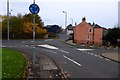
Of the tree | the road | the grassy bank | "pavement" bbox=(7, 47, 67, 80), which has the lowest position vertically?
the road

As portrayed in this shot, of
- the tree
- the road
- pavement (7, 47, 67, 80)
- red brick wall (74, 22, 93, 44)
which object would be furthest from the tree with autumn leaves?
pavement (7, 47, 67, 80)

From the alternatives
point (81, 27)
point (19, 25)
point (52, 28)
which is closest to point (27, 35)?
point (19, 25)

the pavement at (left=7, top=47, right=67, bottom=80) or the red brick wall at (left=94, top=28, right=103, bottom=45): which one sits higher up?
the red brick wall at (left=94, top=28, right=103, bottom=45)

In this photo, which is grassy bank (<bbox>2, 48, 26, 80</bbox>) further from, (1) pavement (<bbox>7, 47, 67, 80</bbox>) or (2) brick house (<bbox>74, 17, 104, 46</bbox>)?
(2) brick house (<bbox>74, 17, 104, 46</bbox>)

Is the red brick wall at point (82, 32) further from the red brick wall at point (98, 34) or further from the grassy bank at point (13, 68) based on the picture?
the grassy bank at point (13, 68)

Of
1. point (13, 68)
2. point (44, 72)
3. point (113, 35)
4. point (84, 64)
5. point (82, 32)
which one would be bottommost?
point (84, 64)

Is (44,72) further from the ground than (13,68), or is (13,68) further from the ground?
(13,68)

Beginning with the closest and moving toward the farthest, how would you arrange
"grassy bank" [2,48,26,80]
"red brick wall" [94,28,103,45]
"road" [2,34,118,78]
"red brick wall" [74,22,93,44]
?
1. "grassy bank" [2,48,26,80]
2. "road" [2,34,118,78]
3. "red brick wall" [74,22,93,44]
4. "red brick wall" [94,28,103,45]

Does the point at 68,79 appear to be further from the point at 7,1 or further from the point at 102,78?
the point at 7,1

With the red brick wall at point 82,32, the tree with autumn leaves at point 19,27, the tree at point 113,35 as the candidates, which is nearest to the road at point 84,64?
the tree at point 113,35

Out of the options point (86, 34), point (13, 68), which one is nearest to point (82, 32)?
point (86, 34)

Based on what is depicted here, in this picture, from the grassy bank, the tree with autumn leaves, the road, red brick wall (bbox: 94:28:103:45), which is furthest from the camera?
the tree with autumn leaves

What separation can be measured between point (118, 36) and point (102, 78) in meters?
57.4

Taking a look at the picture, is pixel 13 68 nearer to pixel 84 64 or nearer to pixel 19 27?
pixel 84 64
